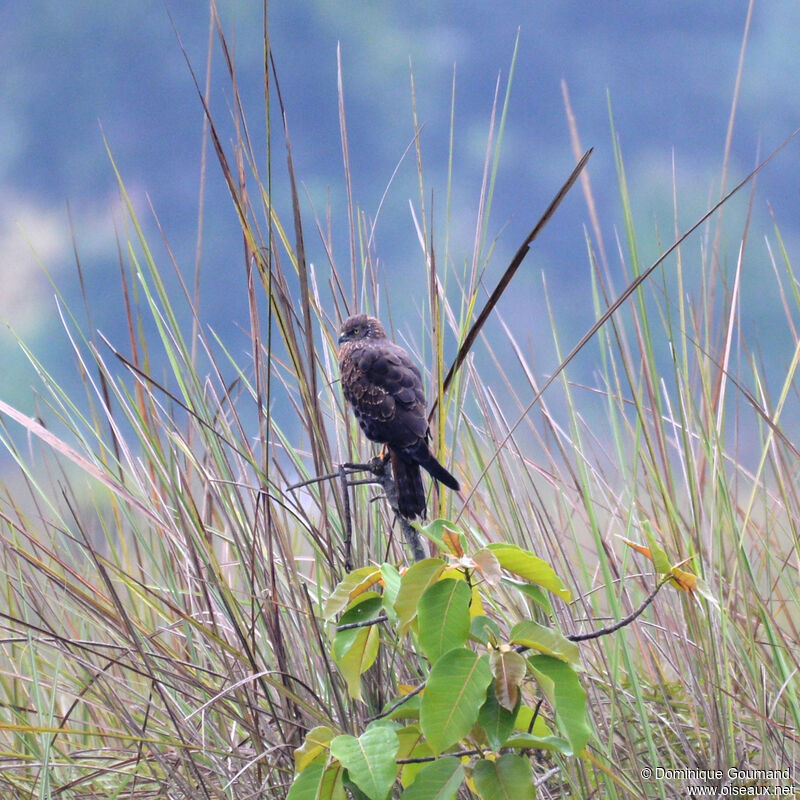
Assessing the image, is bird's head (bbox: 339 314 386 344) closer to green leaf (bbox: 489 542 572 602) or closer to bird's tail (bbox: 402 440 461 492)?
bird's tail (bbox: 402 440 461 492)

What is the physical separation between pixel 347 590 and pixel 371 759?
0.20 m

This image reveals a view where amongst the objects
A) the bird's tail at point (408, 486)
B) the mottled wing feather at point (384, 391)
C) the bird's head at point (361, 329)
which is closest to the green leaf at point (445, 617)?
the bird's tail at point (408, 486)

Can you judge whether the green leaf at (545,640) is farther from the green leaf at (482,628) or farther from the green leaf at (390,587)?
the green leaf at (390,587)

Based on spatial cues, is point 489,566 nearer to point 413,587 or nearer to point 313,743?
point 413,587

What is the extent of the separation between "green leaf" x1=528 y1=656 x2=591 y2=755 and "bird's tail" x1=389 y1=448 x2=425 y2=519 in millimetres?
521

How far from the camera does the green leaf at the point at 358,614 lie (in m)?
1.08

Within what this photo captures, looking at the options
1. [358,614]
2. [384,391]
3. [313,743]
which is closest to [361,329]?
[384,391]

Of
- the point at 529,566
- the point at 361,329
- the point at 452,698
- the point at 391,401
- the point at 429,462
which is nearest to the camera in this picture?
the point at 452,698

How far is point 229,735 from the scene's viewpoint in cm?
170

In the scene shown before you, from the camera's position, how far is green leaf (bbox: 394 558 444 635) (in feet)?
3.18

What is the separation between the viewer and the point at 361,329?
74.5 inches

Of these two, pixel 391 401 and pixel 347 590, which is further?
pixel 391 401

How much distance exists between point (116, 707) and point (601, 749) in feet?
2.61

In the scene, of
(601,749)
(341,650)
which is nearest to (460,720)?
(341,650)
